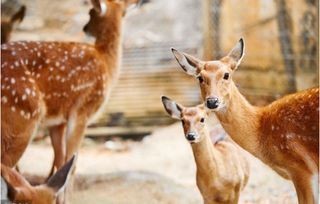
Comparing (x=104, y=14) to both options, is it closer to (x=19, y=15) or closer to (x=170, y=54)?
(x=19, y=15)

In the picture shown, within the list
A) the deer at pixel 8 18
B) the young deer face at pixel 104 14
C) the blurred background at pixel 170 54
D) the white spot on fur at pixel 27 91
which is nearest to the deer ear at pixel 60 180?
the white spot on fur at pixel 27 91

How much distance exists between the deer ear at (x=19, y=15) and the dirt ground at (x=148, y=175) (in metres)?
1.35

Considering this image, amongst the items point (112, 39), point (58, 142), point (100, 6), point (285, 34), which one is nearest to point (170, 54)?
point (285, 34)

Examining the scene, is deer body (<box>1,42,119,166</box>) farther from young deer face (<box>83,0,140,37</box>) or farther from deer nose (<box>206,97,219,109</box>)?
deer nose (<box>206,97,219,109</box>)

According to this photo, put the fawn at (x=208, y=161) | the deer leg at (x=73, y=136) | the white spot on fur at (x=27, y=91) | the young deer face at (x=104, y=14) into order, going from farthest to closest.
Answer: the young deer face at (x=104, y=14) → the deer leg at (x=73, y=136) → the white spot on fur at (x=27, y=91) → the fawn at (x=208, y=161)

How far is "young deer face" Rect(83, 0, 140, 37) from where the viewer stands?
561 cm

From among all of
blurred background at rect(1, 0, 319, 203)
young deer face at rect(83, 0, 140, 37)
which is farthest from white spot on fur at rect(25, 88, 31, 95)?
blurred background at rect(1, 0, 319, 203)

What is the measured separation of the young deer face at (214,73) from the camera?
3780 mm

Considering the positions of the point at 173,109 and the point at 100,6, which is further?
the point at 100,6

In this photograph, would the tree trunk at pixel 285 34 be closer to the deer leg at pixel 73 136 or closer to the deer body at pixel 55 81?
the deer body at pixel 55 81

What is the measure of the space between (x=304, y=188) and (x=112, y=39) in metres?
2.40

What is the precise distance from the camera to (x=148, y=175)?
6023 millimetres

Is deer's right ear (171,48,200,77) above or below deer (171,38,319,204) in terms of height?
above

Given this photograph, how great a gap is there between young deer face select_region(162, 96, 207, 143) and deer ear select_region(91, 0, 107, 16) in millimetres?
1477
